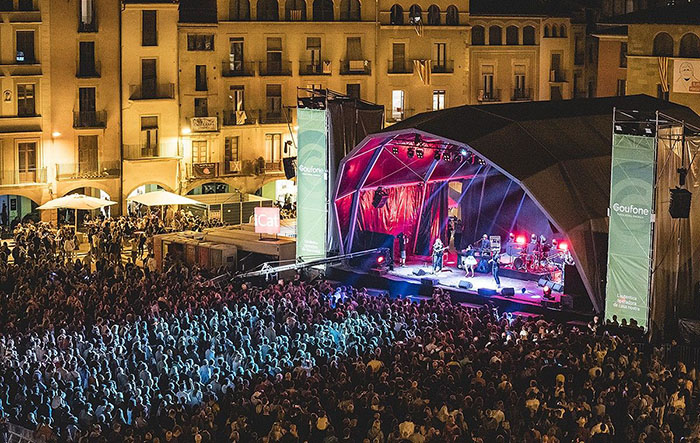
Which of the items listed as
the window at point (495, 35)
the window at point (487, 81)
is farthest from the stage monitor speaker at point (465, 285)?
the window at point (495, 35)

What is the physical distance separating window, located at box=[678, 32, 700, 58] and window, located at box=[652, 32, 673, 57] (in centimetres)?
53

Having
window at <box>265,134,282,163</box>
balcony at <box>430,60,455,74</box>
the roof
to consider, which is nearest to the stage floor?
the roof

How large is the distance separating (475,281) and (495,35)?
1046 inches

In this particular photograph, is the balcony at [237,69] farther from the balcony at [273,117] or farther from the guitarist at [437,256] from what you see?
the guitarist at [437,256]

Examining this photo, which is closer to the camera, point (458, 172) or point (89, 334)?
point (89, 334)

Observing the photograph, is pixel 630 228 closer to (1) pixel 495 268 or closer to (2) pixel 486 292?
(2) pixel 486 292

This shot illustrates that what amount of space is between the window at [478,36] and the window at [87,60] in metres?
20.0

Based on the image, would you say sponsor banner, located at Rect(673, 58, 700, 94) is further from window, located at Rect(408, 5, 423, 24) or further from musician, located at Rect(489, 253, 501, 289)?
window, located at Rect(408, 5, 423, 24)

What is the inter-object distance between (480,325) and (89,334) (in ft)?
30.3

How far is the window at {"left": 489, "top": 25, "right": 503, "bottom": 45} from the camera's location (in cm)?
6288

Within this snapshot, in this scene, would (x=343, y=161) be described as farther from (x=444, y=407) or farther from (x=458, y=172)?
(x=444, y=407)

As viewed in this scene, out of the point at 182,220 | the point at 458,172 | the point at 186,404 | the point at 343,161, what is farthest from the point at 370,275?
the point at 186,404

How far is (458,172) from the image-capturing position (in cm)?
4597

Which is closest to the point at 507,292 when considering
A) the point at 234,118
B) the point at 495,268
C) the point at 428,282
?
the point at 495,268
